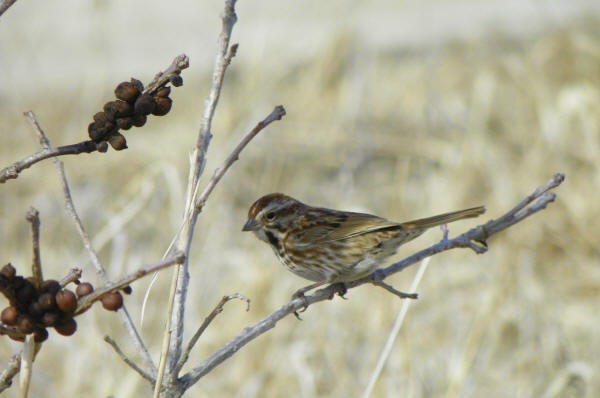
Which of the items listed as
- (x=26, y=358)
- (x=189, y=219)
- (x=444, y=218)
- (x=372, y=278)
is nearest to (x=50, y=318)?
(x=26, y=358)

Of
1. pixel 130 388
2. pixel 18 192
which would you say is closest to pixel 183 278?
pixel 130 388

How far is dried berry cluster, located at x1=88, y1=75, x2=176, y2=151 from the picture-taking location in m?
1.35

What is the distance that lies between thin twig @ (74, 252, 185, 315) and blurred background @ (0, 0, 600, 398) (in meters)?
2.24

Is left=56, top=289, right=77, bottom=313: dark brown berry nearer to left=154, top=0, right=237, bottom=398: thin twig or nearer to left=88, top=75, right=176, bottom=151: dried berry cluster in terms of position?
left=88, top=75, right=176, bottom=151: dried berry cluster

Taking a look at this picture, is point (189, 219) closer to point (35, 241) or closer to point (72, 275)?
point (72, 275)

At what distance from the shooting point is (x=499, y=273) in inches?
169

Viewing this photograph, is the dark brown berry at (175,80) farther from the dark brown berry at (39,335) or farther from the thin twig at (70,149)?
the dark brown berry at (39,335)

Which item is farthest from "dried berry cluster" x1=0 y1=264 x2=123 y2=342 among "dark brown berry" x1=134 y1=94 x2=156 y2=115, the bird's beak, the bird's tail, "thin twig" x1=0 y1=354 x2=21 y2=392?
the bird's beak

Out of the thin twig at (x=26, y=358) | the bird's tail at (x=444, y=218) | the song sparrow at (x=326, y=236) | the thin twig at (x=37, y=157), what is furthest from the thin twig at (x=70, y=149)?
the song sparrow at (x=326, y=236)

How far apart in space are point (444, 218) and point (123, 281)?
6.01ft

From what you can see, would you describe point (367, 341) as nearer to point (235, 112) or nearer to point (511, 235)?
point (511, 235)

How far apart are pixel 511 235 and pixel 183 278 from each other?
3.51m

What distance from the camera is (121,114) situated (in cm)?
136

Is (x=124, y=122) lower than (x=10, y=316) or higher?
higher
